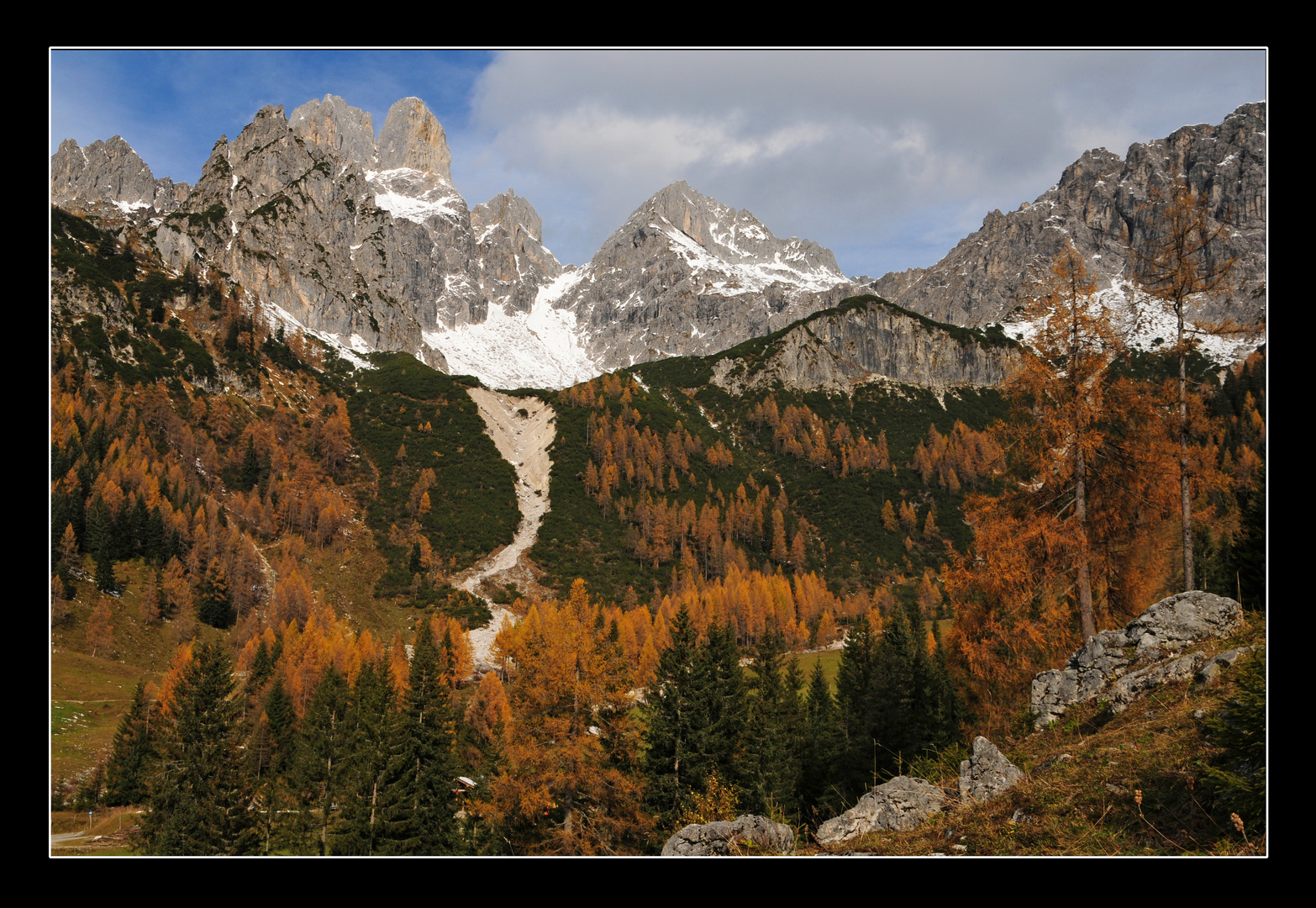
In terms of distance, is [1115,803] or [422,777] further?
[422,777]

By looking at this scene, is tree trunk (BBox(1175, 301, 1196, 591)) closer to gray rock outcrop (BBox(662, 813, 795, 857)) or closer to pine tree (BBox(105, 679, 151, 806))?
gray rock outcrop (BBox(662, 813, 795, 857))

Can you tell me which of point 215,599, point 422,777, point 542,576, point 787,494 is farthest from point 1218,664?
point 787,494

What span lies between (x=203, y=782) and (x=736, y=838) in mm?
29501

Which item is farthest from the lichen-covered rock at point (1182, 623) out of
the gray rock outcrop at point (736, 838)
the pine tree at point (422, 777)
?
the pine tree at point (422, 777)

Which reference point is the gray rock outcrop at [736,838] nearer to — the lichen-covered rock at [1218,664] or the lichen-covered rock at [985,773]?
the lichen-covered rock at [985,773]

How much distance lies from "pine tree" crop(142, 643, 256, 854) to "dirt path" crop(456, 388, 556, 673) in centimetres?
4408

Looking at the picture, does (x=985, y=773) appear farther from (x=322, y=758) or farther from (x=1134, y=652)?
(x=322, y=758)

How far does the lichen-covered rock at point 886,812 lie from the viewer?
8.10 meters

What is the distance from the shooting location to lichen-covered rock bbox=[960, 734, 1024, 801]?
322 inches

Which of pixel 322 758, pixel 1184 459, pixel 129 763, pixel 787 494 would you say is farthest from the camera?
pixel 787 494

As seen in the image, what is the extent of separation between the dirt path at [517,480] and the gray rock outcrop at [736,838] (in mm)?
70121

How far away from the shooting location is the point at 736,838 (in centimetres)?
780

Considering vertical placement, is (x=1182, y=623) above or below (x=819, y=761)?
above
